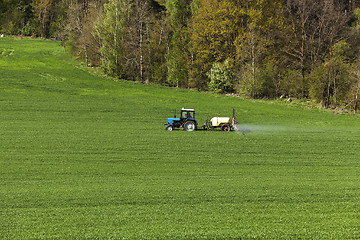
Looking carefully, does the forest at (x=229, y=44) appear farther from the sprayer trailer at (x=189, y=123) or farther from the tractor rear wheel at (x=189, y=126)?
the tractor rear wheel at (x=189, y=126)

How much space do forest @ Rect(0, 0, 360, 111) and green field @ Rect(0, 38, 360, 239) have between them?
1420 cm

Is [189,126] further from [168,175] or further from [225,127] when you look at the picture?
[168,175]

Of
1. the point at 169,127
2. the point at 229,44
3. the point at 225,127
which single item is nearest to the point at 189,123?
the point at 169,127

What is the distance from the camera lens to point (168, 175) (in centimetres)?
1728

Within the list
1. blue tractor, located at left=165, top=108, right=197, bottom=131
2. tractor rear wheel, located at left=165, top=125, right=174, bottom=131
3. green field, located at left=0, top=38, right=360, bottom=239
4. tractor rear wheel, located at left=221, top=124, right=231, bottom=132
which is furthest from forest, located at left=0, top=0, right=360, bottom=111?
tractor rear wheel, located at left=165, top=125, right=174, bottom=131

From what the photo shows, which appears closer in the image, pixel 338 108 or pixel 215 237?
pixel 215 237

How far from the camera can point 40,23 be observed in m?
92.9

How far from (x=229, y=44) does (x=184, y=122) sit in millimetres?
32312

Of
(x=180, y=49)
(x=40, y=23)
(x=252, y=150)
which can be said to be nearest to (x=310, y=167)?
(x=252, y=150)

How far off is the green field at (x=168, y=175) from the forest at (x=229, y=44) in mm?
14201

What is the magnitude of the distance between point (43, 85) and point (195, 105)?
20249 mm

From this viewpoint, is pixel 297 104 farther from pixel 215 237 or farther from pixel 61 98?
pixel 215 237

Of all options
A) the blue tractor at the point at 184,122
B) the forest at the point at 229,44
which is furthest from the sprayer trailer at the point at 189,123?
the forest at the point at 229,44

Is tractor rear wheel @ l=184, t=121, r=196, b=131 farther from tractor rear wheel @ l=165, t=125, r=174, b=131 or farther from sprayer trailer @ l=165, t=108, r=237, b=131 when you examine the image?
tractor rear wheel @ l=165, t=125, r=174, b=131
